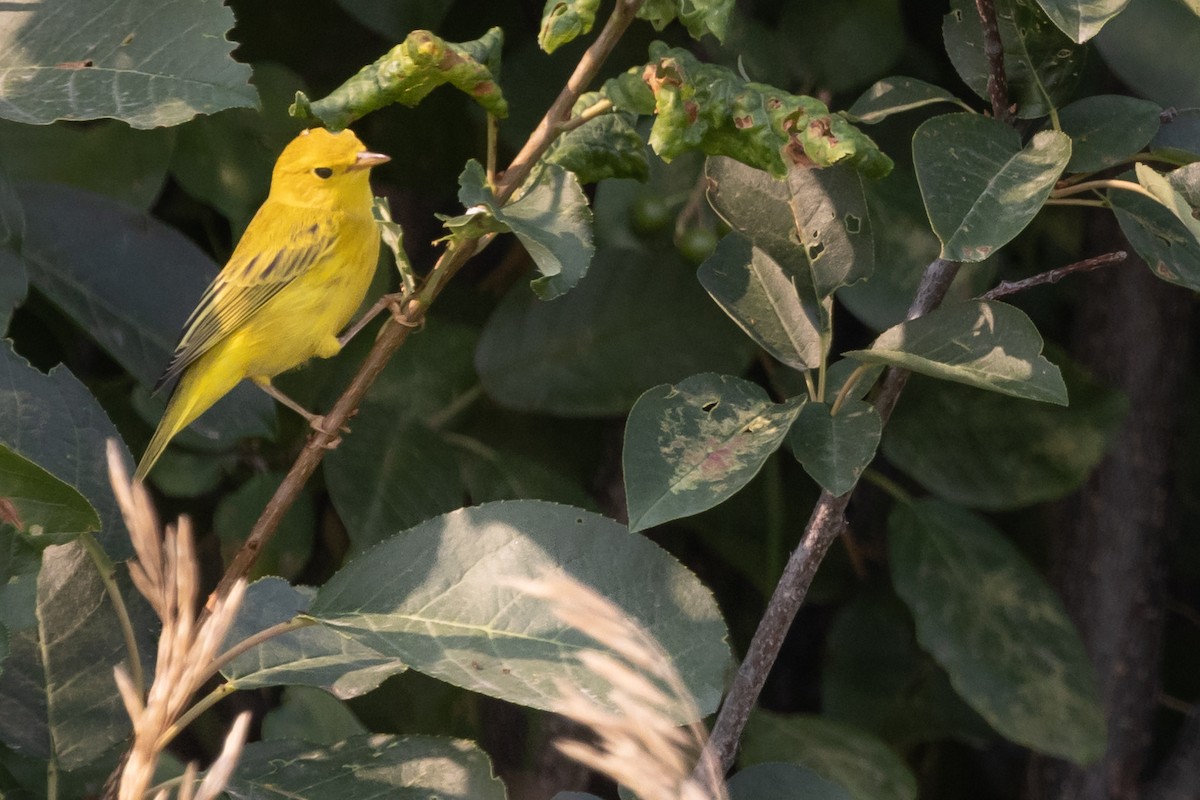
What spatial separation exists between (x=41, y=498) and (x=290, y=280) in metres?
0.86

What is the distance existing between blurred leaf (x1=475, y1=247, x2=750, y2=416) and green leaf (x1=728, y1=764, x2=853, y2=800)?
627mm

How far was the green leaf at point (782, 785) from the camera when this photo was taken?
0.99 metres

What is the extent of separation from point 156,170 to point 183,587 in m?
0.98

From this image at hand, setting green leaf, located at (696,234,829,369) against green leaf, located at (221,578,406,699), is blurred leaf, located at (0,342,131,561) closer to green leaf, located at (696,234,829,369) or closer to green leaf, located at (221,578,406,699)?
green leaf, located at (221,578,406,699)

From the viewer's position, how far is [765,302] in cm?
111

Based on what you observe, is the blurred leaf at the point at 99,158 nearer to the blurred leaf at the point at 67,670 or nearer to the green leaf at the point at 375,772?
the blurred leaf at the point at 67,670

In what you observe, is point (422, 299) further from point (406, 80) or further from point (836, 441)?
point (836, 441)

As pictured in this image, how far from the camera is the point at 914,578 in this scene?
4.92 feet

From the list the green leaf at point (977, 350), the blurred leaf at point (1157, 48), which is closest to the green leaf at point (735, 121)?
the green leaf at point (977, 350)

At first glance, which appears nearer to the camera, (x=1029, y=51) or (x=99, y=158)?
(x=1029, y=51)

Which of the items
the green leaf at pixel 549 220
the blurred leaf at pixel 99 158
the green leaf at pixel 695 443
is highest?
the green leaf at pixel 549 220

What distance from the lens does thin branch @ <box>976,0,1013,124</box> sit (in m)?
1.03

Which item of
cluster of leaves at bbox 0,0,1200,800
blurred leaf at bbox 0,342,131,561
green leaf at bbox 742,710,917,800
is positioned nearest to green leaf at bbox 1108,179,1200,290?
cluster of leaves at bbox 0,0,1200,800

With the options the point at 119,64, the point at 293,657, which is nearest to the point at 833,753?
the point at 293,657
